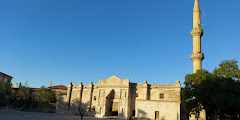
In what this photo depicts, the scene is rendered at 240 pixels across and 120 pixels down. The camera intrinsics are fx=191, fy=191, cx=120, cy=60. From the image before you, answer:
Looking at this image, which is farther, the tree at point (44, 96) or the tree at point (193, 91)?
the tree at point (44, 96)

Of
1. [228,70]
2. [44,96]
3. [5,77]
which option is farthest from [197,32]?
[5,77]

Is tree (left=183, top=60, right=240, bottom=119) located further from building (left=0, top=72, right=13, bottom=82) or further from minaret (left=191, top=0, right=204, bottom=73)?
building (left=0, top=72, right=13, bottom=82)

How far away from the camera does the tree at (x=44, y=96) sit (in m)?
43.8

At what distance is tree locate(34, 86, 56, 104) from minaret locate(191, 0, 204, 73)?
106 feet

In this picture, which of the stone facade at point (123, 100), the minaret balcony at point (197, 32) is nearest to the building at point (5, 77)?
the stone facade at point (123, 100)

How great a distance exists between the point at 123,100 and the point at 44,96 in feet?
66.6

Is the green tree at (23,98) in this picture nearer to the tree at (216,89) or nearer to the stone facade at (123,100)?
the stone facade at (123,100)

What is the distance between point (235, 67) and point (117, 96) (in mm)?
20561

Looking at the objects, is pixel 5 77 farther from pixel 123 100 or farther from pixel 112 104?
pixel 123 100

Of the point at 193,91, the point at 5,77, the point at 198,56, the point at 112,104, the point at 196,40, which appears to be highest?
the point at 196,40

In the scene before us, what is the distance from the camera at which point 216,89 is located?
888 inches

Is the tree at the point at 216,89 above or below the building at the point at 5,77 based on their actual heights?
below

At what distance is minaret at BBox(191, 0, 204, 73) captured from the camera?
31.2 m

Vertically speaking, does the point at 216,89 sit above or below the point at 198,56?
below
